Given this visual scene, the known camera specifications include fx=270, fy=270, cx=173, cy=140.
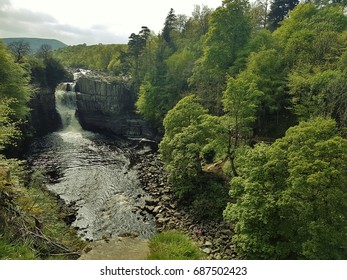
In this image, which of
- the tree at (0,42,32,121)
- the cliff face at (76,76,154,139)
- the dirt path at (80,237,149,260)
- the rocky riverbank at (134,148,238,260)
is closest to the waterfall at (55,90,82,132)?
the cliff face at (76,76,154,139)

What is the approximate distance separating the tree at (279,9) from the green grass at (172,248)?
5292 centimetres

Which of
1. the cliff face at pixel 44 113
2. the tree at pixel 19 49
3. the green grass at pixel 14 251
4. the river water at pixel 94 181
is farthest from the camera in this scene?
the cliff face at pixel 44 113

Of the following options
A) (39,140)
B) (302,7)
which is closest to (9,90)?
(39,140)

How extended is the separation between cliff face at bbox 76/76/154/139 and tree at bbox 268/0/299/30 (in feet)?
104

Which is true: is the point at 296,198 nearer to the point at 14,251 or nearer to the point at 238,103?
the point at 238,103

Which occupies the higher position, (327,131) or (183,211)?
(327,131)

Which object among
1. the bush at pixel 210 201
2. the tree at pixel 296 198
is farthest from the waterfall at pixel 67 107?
the tree at pixel 296 198

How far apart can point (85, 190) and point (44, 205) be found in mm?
8220

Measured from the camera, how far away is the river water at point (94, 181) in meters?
21.5

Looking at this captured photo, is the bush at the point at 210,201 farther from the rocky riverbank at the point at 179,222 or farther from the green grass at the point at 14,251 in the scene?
the green grass at the point at 14,251

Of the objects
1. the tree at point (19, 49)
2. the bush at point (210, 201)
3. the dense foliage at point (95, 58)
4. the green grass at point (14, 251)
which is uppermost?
the dense foliage at point (95, 58)

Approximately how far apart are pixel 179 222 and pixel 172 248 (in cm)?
1353

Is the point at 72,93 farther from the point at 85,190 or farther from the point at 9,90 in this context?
the point at 85,190
